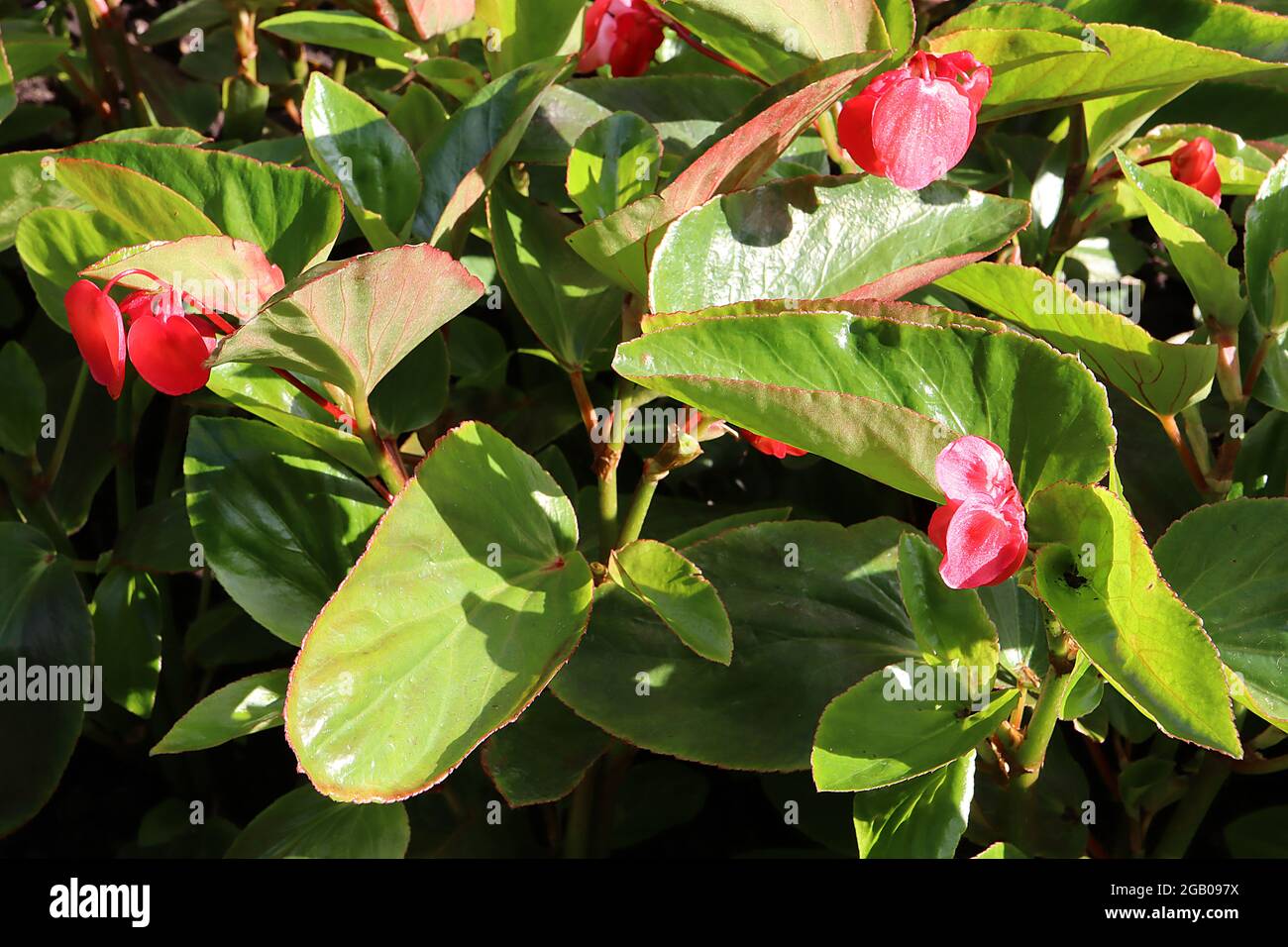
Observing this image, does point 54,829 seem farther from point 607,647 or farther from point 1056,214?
point 1056,214

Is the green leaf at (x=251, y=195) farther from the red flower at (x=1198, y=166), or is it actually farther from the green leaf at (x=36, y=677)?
the red flower at (x=1198, y=166)

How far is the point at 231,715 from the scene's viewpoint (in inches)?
26.3

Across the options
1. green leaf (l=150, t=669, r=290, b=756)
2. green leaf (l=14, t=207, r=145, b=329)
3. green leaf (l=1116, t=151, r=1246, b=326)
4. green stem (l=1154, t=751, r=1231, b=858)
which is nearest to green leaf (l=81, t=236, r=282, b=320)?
green leaf (l=14, t=207, r=145, b=329)

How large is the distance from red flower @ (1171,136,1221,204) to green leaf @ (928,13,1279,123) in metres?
0.07

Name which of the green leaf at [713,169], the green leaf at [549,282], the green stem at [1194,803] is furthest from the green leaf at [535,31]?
the green stem at [1194,803]

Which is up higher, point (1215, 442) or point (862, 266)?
point (862, 266)

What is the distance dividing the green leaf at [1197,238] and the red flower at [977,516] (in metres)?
0.29

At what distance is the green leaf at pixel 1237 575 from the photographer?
2.03ft

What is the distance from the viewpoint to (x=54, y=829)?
1068 mm

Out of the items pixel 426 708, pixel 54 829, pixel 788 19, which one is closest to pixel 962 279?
pixel 788 19

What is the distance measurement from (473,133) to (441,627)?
1.07 feet

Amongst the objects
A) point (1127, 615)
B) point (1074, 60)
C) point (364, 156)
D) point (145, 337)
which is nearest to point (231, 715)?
point (145, 337)

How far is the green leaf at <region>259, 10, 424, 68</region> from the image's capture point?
0.87 m
